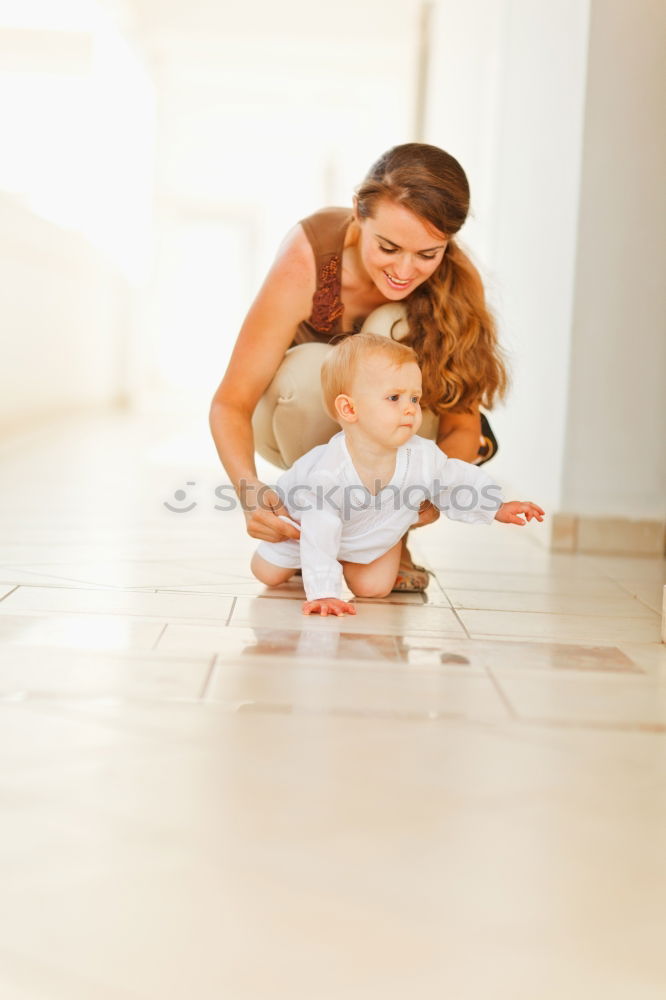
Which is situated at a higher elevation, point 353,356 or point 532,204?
point 532,204

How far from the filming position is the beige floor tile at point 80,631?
5.99 ft

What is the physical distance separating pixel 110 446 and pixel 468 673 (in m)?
4.69

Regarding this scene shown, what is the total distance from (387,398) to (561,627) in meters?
0.53

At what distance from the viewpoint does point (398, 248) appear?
223 centimetres

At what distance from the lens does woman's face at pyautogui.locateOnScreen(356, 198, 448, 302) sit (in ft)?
7.18

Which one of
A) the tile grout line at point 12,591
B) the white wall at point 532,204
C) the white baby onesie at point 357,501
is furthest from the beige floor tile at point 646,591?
the tile grout line at point 12,591

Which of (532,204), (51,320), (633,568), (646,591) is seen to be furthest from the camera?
(51,320)

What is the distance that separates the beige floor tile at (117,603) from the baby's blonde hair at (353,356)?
1.48ft

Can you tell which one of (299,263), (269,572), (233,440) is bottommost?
(269,572)

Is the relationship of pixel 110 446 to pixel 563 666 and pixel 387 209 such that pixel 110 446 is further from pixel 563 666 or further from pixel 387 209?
pixel 563 666

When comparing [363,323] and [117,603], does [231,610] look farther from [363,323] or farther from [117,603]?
[363,323]

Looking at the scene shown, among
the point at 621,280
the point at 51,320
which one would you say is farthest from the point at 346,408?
the point at 51,320

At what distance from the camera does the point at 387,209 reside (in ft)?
7.21

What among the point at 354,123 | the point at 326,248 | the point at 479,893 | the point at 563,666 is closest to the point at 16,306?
the point at 326,248
